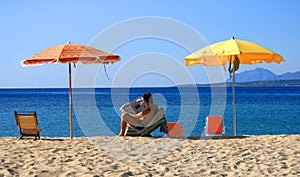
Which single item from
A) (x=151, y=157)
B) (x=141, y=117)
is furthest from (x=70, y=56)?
(x=151, y=157)

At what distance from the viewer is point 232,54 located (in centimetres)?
811

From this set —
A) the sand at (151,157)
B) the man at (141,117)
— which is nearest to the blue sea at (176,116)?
the man at (141,117)

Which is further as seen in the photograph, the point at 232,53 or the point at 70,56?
the point at 232,53

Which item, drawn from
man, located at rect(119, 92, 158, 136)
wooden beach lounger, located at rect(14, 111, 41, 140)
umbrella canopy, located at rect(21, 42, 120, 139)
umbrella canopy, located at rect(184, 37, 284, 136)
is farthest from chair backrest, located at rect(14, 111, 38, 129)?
umbrella canopy, located at rect(184, 37, 284, 136)

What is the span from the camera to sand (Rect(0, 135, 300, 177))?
18.1ft

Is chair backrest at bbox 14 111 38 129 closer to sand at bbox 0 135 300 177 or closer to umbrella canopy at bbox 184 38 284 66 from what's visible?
sand at bbox 0 135 300 177

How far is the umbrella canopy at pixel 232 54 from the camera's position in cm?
820

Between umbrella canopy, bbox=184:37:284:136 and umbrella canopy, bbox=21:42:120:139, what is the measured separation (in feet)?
5.09

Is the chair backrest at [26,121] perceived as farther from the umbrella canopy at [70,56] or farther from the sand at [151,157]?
the umbrella canopy at [70,56]

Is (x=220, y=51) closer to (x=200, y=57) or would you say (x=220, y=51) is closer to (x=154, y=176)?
(x=200, y=57)

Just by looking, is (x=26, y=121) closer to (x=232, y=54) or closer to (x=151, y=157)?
(x=151, y=157)

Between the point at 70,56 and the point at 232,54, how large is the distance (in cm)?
290

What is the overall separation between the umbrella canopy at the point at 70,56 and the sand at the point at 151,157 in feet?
4.72

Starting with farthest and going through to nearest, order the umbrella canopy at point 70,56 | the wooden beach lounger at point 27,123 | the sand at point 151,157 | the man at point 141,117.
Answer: the man at point 141,117 < the wooden beach lounger at point 27,123 < the umbrella canopy at point 70,56 < the sand at point 151,157
